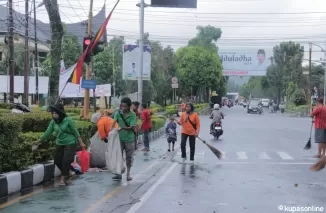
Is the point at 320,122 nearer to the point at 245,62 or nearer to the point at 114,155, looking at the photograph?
the point at 114,155

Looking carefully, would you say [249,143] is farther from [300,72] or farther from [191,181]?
[300,72]

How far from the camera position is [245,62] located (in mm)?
84375

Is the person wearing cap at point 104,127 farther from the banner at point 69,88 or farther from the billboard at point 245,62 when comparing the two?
the billboard at point 245,62

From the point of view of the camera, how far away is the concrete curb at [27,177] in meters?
8.90

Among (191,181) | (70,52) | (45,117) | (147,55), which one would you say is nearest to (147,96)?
(70,52)

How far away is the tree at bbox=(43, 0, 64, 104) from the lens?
17844 mm

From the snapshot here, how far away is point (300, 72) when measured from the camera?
81125 mm

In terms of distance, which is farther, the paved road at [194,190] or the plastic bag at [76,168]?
the plastic bag at [76,168]

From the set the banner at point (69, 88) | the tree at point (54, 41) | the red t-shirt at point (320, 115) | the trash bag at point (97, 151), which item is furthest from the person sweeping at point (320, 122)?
the tree at point (54, 41)

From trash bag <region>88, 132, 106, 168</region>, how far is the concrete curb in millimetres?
919

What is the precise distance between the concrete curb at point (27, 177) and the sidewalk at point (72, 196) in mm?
297

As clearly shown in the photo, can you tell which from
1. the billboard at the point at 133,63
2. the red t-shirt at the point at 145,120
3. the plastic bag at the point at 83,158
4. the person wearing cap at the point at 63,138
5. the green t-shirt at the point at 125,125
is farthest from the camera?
the billboard at the point at 133,63

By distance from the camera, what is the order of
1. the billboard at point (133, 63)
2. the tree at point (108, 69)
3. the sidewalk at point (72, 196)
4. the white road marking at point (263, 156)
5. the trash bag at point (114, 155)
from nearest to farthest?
the sidewalk at point (72, 196)
the trash bag at point (114, 155)
the white road marking at point (263, 156)
the billboard at point (133, 63)
the tree at point (108, 69)

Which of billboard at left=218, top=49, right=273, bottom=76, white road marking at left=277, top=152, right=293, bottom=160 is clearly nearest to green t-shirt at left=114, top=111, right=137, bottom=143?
white road marking at left=277, top=152, right=293, bottom=160
